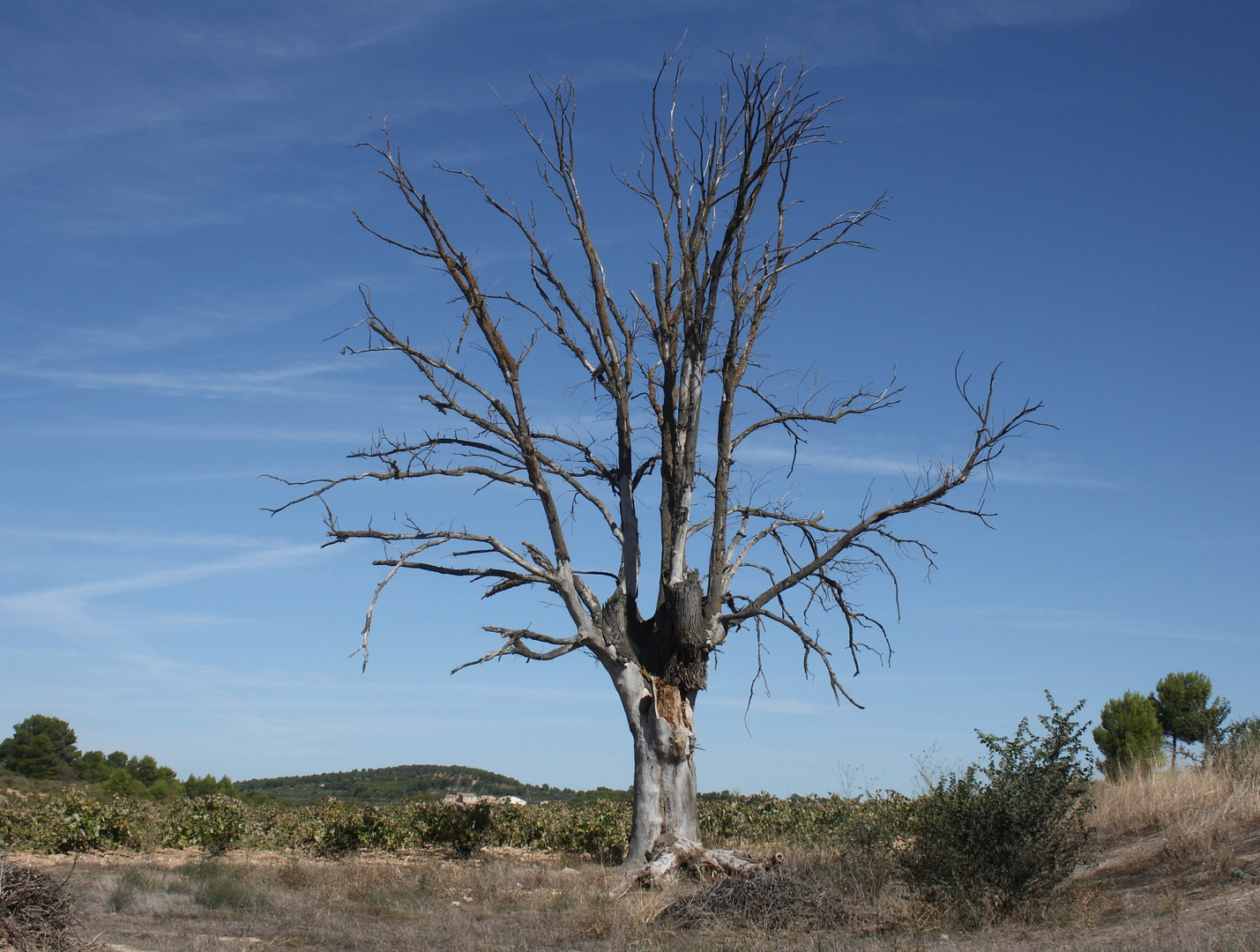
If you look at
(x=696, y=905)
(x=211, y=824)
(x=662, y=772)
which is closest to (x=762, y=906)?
(x=696, y=905)

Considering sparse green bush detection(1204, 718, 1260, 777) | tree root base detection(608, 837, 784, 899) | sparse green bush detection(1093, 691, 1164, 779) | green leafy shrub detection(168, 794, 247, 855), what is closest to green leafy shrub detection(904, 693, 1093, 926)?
tree root base detection(608, 837, 784, 899)

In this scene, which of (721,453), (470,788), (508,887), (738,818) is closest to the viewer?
(508,887)

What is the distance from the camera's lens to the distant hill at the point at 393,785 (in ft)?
162

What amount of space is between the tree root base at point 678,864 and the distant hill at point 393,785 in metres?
34.8

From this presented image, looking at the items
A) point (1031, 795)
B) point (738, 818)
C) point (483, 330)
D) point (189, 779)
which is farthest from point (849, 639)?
point (189, 779)

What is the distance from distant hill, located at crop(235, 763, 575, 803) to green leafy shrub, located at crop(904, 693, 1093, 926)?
3783 centimetres

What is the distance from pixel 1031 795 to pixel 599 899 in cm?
481

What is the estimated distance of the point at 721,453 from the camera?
556 inches

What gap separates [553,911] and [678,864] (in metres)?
1.98

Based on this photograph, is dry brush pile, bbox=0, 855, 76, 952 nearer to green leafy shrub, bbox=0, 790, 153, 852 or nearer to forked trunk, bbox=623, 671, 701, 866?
forked trunk, bbox=623, 671, 701, 866

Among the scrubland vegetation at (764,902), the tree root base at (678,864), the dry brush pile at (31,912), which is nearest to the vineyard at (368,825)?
the scrubland vegetation at (764,902)

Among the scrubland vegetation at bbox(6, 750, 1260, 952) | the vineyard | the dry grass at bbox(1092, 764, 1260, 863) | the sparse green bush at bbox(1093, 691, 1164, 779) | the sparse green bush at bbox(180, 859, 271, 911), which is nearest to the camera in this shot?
the scrubland vegetation at bbox(6, 750, 1260, 952)

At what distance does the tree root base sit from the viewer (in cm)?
1159

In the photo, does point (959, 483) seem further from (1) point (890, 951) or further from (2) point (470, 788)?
(2) point (470, 788)
